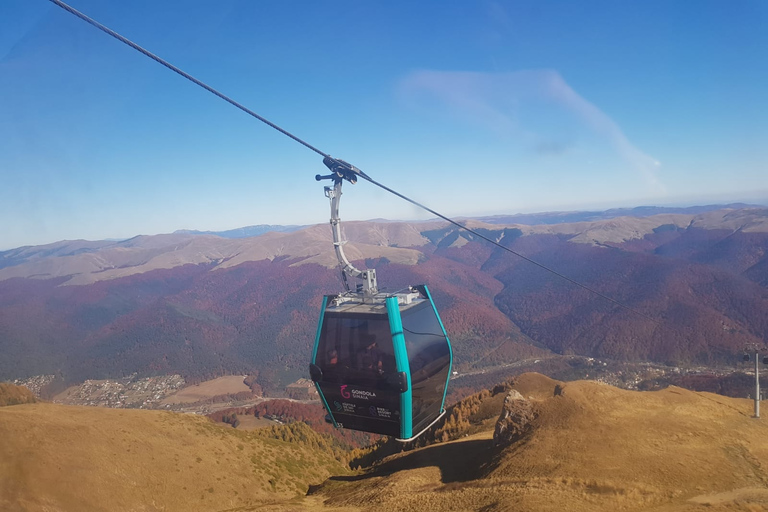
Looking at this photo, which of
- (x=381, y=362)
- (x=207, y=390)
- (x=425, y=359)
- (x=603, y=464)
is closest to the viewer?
(x=381, y=362)

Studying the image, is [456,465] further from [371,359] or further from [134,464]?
[134,464]

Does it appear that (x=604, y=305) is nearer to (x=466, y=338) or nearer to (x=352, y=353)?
(x=466, y=338)

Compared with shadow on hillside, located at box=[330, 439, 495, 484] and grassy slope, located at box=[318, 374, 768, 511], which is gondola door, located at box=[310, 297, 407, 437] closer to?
grassy slope, located at box=[318, 374, 768, 511]

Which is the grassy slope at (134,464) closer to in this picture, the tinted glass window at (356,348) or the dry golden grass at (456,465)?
the dry golden grass at (456,465)

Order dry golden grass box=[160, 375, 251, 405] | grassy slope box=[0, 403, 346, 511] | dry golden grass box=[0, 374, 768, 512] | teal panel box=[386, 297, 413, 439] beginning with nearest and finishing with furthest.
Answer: teal panel box=[386, 297, 413, 439], dry golden grass box=[0, 374, 768, 512], grassy slope box=[0, 403, 346, 511], dry golden grass box=[160, 375, 251, 405]

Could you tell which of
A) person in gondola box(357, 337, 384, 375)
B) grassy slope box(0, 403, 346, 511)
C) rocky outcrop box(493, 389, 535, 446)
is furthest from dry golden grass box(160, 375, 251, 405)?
person in gondola box(357, 337, 384, 375)

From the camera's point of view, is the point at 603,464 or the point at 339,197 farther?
the point at 603,464

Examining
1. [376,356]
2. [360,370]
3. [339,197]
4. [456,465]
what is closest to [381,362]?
[376,356]

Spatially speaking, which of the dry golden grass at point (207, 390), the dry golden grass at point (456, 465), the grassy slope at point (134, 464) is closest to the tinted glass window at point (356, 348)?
the dry golden grass at point (456, 465)
